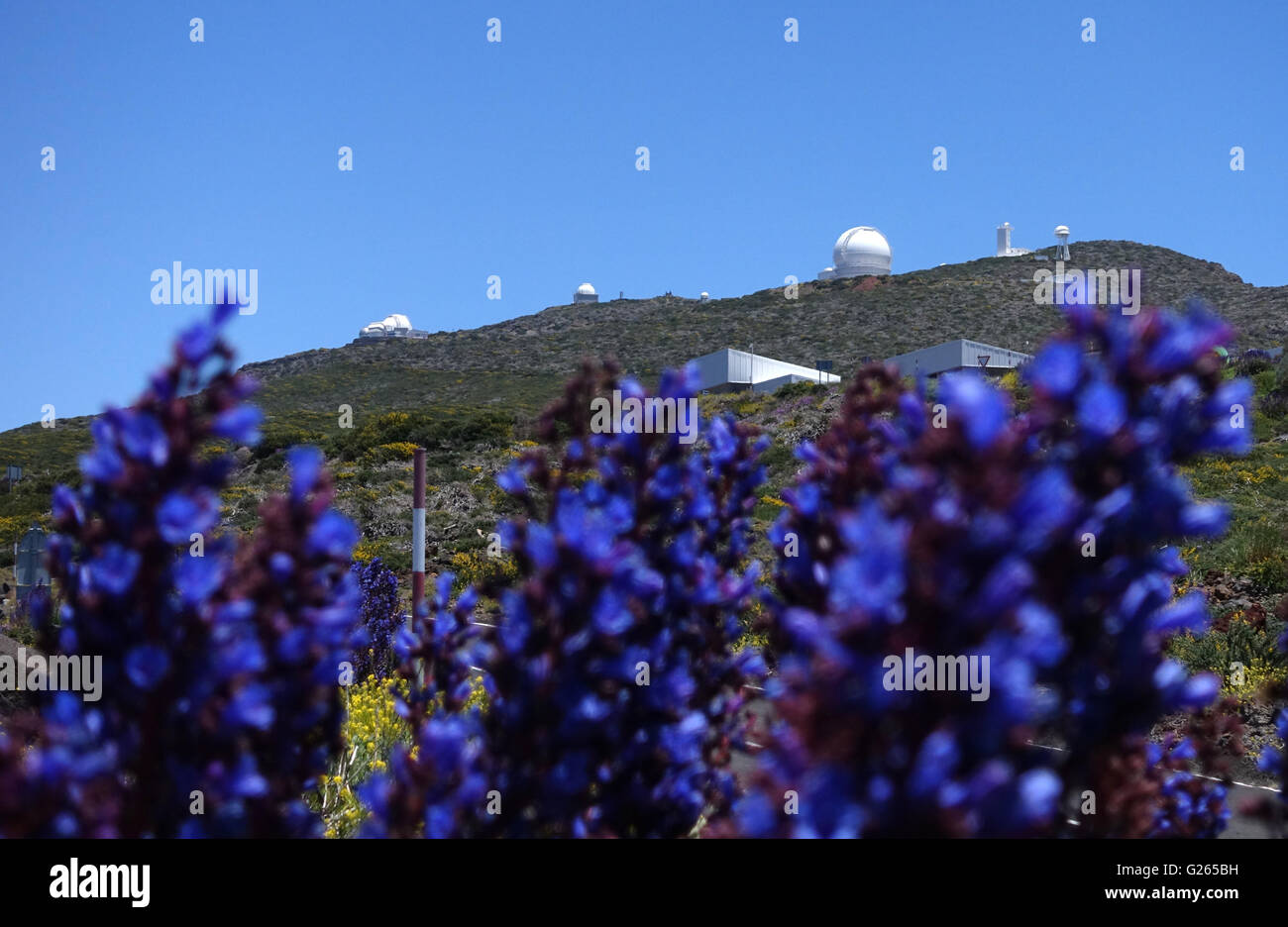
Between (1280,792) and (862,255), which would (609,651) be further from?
(862,255)

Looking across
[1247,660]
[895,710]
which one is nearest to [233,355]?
[895,710]

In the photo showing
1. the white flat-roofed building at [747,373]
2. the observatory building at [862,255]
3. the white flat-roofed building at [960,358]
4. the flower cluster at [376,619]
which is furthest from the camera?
the observatory building at [862,255]

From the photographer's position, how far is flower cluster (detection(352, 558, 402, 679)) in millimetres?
10898

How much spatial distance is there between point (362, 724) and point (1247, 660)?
29.9 ft

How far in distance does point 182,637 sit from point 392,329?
10263 centimetres

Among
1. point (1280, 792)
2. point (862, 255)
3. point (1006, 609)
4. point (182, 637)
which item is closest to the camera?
point (1006, 609)

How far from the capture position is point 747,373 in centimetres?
5297

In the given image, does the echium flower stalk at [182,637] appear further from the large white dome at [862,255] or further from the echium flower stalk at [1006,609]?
the large white dome at [862,255]

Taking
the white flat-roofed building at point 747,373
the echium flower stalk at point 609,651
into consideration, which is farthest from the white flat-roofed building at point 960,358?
the echium flower stalk at point 609,651

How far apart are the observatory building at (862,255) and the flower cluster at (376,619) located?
80.9 meters

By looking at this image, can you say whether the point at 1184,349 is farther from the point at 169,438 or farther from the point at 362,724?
the point at 362,724

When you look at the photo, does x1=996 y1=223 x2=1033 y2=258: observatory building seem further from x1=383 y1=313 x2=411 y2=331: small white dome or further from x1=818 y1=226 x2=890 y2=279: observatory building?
x1=383 y1=313 x2=411 y2=331: small white dome

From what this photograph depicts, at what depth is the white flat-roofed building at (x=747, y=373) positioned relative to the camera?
52153mm

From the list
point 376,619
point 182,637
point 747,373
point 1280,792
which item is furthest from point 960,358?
point 182,637
